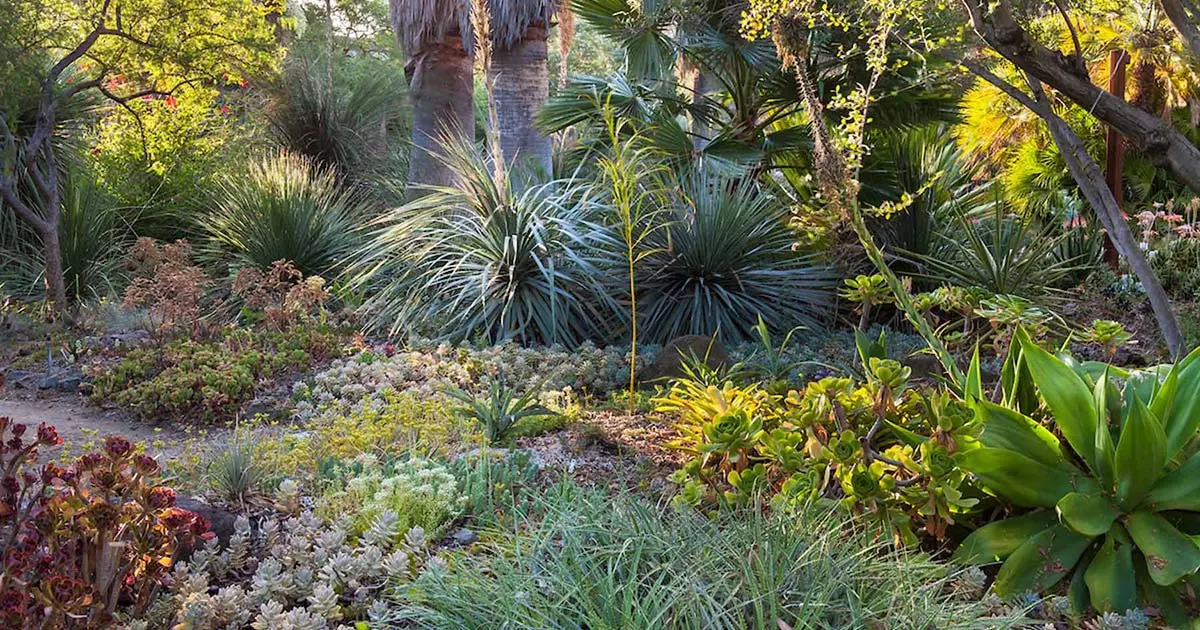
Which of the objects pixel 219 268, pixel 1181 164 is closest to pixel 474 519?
pixel 1181 164

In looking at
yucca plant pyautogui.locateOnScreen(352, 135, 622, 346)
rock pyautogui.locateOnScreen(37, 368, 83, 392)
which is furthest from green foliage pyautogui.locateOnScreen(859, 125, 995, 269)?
rock pyautogui.locateOnScreen(37, 368, 83, 392)

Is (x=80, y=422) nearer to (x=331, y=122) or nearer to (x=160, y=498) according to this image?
(x=160, y=498)

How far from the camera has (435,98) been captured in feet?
37.1

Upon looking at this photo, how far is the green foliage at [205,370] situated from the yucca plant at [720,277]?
242 cm

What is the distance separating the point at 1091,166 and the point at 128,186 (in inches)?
413

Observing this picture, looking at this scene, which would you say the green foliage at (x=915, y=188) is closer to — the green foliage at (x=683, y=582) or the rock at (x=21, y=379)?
the green foliage at (x=683, y=582)

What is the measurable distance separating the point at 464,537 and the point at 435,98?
910cm

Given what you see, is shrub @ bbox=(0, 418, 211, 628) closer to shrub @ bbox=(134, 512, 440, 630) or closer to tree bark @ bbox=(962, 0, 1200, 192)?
shrub @ bbox=(134, 512, 440, 630)

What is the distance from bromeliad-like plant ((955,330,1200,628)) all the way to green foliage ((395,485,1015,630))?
1.11 ft

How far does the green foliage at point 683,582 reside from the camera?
2127 mm

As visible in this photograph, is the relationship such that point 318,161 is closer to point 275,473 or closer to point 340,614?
point 275,473

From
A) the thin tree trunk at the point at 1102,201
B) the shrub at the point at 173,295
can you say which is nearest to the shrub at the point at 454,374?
the shrub at the point at 173,295

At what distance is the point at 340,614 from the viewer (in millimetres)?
2354

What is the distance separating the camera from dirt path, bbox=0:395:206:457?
5184mm
